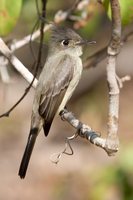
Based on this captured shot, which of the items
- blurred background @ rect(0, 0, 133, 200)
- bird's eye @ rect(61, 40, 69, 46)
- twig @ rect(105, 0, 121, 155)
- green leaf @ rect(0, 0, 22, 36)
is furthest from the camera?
blurred background @ rect(0, 0, 133, 200)

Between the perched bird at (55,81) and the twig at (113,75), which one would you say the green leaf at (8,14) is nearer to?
the perched bird at (55,81)

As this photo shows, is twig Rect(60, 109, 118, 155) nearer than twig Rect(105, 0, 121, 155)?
No

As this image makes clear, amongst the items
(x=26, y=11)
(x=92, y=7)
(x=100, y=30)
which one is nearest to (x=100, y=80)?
(x=100, y=30)

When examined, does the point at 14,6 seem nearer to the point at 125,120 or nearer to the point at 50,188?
the point at 50,188

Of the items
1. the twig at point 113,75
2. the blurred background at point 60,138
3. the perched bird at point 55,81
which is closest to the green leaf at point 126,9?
the twig at point 113,75

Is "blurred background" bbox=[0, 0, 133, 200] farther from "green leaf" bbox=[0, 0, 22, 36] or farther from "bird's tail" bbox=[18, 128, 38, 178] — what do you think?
"green leaf" bbox=[0, 0, 22, 36]

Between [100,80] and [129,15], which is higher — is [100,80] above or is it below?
below

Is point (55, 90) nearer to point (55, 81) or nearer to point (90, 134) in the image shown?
point (55, 81)

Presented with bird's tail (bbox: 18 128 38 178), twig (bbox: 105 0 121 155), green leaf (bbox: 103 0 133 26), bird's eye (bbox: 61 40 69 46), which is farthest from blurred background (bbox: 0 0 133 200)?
twig (bbox: 105 0 121 155)
